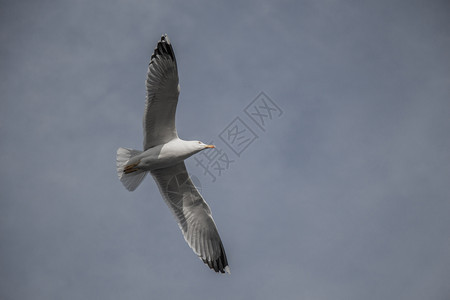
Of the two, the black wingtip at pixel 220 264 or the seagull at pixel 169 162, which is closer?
the seagull at pixel 169 162

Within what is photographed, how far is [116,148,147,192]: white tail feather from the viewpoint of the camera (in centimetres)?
829

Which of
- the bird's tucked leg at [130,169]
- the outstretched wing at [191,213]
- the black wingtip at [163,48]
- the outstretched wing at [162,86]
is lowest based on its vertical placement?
the outstretched wing at [191,213]

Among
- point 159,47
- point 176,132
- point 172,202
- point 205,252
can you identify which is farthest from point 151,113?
point 205,252

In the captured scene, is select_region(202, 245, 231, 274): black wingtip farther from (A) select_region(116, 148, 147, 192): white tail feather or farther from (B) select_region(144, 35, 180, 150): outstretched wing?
(B) select_region(144, 35, 180, 150): outstretched wing


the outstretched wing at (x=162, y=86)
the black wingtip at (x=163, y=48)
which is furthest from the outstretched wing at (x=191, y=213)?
the black wingtip at (x=163, y=48)

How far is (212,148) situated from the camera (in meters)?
8.53

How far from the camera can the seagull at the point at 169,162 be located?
7.81 metres

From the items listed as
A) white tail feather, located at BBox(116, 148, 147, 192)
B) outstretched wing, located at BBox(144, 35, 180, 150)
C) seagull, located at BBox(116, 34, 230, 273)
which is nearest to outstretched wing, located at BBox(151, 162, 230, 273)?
seagull, located at BBox(116, 34, 230, 273)

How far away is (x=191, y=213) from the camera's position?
8.87 meters

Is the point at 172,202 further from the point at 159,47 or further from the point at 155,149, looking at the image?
the point at 159,47

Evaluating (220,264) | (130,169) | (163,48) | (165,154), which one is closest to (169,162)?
(165,154)

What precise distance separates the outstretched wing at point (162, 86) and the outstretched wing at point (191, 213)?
1.26 metres

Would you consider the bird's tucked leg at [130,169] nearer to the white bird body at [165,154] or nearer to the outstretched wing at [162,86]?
the white bird body at [165,154]

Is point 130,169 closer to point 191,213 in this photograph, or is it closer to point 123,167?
point 123,167
